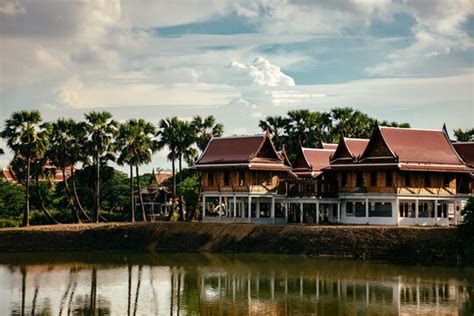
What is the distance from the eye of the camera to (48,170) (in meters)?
71.7

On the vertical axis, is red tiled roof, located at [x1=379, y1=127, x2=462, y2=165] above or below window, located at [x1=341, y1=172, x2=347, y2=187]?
above

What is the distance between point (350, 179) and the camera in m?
60.4

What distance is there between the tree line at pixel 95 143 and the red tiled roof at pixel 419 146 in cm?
1896

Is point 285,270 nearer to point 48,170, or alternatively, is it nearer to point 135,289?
point 135,289

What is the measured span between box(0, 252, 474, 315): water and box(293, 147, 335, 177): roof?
15.2 m

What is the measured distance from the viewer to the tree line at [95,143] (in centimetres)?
6469

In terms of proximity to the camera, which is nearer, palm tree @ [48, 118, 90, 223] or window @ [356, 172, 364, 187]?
window @ [356, 172, 364, 187]

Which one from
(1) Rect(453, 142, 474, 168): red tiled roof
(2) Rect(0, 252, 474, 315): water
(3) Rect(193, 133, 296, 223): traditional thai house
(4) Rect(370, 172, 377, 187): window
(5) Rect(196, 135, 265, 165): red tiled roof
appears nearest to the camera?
(2) Rect(0, 252, 474, 315): water

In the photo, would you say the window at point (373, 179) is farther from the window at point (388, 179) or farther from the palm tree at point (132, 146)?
the palm tree at point (132, 146)

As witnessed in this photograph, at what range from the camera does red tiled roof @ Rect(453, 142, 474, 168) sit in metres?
64.0

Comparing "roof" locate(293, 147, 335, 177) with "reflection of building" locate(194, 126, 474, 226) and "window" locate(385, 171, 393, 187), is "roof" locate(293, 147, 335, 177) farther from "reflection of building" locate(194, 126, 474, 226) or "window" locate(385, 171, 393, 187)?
"window" locate(385, 171, 393, 187)

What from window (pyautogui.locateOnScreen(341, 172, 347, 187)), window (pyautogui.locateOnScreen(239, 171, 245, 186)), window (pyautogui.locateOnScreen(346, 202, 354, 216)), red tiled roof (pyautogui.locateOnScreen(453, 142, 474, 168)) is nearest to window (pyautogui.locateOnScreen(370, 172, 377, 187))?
window (pyautogui.locateOnScreen(341, 172, 347, 187))

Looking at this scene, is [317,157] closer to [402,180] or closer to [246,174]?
[246,174]

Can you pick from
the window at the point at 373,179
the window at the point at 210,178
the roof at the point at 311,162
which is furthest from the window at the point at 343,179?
the window at the point at 210,178
